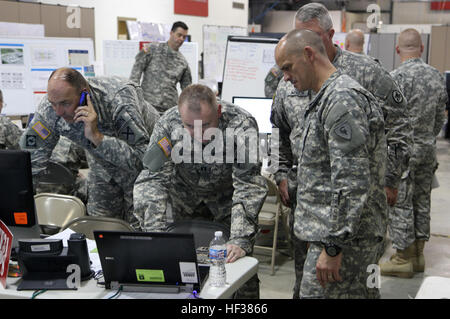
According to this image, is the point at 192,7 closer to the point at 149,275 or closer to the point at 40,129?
the point at 40,129

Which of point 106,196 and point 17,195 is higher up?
point 17,195

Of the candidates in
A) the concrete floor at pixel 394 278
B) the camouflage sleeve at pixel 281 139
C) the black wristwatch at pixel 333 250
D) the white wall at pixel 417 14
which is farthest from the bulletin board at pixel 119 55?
the white wall at pixel 417 14

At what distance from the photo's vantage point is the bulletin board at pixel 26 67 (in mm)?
5766

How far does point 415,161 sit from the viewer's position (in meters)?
4.09

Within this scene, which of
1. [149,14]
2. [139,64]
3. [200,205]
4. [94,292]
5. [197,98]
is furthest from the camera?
[149,14]

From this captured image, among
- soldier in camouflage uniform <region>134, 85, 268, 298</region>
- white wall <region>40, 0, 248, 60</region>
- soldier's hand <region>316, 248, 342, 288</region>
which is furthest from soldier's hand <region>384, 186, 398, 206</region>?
white wall <region>40, 0, 248, 60</region>

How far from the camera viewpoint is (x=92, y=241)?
251cm

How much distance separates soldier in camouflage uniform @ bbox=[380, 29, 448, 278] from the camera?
13.4 ft

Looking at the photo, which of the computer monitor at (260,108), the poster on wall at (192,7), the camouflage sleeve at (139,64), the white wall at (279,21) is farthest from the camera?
the white wall at (279,21)

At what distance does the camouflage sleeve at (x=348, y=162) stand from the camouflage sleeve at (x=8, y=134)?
300 centimetres

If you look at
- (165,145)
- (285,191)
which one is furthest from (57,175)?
(285,191)

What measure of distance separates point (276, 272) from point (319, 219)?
2142mm

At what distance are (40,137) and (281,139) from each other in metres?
1.38

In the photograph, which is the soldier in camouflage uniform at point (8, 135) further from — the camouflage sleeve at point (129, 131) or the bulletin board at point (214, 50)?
the bulletin board at point (214, 50)
